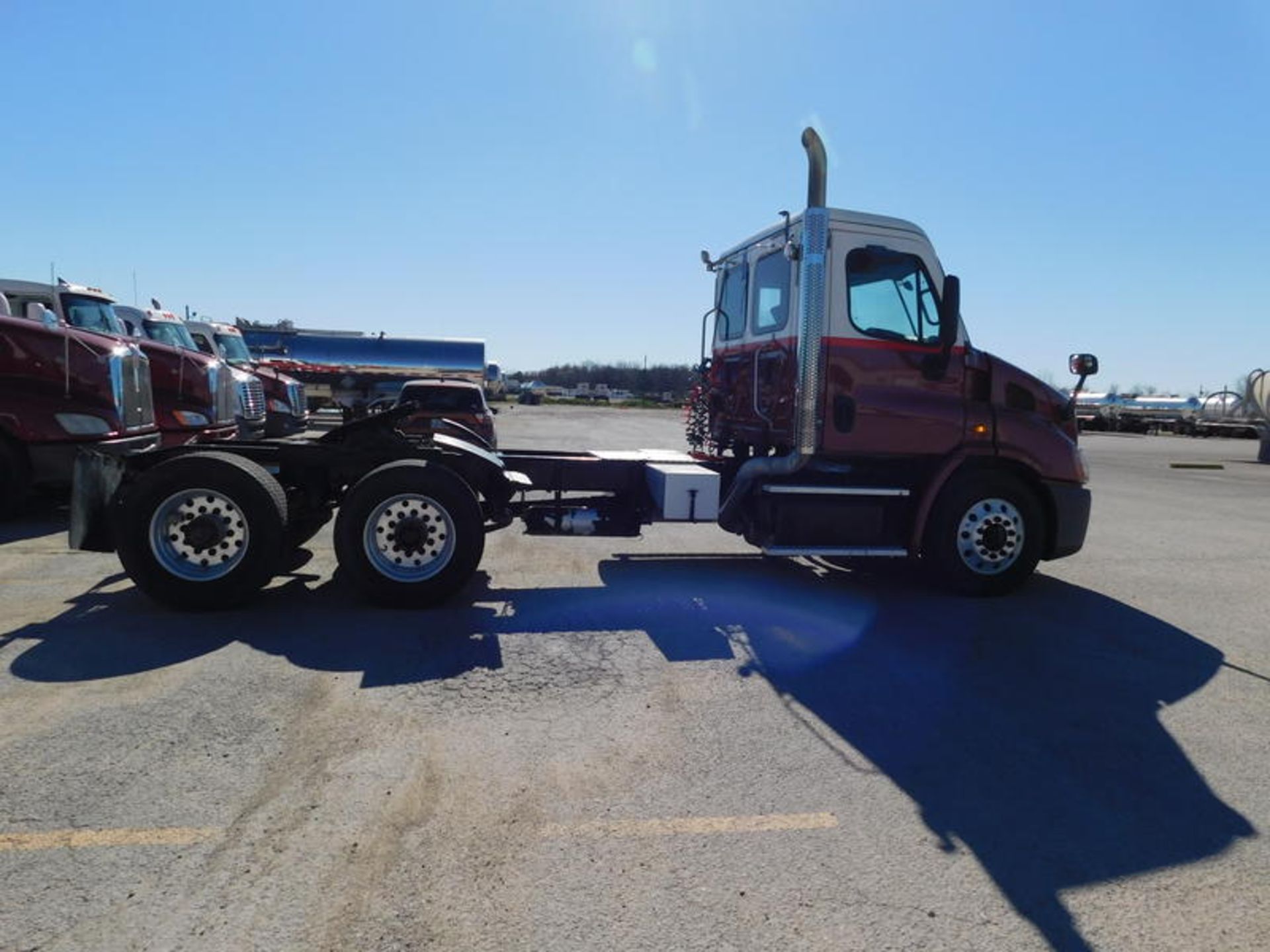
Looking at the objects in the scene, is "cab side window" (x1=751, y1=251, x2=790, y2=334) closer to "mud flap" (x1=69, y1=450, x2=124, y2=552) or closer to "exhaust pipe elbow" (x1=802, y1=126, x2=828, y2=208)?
"exhaust pipe elbow" (x1=802, y1=126, x2=828, y2=208)

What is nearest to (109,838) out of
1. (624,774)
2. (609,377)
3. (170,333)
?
(624,774)

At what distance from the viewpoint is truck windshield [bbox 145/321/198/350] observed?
47.1 feet

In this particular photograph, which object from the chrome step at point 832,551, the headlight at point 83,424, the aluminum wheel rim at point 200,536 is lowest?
the chrome step at point 832,551

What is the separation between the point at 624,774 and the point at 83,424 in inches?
319

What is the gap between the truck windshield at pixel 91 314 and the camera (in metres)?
11.5

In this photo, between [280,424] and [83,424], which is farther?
[280,424]

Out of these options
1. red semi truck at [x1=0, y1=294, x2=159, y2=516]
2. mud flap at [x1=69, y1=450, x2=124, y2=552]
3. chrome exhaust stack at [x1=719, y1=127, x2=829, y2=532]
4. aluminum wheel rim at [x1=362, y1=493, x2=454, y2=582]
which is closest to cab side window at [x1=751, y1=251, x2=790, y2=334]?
chrome exhaust stack at [x1=719, y1=127, x2=829, y2=532]

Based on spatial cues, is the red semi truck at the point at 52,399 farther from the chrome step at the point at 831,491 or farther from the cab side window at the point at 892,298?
the cab side window at the point at 892,298

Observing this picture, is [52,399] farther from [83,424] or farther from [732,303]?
[732,303]

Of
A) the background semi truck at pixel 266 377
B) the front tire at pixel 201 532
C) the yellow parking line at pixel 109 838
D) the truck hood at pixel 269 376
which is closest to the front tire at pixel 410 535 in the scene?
the front tire at pixel 201 532

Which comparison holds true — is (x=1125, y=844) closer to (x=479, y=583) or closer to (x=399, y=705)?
(x=399, y=705)

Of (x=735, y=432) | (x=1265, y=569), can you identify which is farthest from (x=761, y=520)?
(x=1265, y=569)

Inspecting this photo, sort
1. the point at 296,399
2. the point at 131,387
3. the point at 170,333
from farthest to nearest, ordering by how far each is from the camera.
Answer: the point at 296,399
the point at 170,333
the point at 131,387

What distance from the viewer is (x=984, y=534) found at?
686 cm
